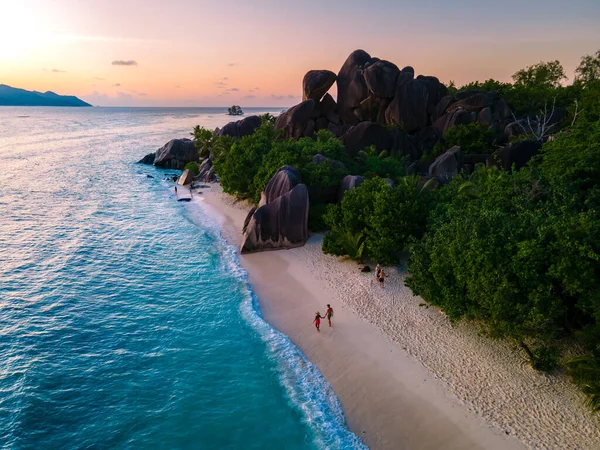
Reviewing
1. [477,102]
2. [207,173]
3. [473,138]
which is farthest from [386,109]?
[207,173]

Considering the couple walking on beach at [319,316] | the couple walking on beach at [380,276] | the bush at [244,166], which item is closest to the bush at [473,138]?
the bush at [244,166]

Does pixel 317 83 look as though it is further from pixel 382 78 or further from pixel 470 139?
pixel 470 139

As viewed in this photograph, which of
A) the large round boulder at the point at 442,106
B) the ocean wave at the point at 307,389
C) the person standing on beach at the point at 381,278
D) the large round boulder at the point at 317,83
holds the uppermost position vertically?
the large round boulder at the point at 317,83

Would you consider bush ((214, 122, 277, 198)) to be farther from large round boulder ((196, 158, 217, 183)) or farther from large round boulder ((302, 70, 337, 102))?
large round boulder ((302, 70, 337, 102))

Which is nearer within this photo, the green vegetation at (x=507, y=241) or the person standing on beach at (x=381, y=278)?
the green vegetation at (x=507, y=241)

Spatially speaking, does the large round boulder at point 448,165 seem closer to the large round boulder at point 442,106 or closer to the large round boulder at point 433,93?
the large round boulder at point 442,106

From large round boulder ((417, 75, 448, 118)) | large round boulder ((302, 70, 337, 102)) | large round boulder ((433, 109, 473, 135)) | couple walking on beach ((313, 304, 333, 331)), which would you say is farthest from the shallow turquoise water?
large round boulder ((417, 75, 448, 118))
